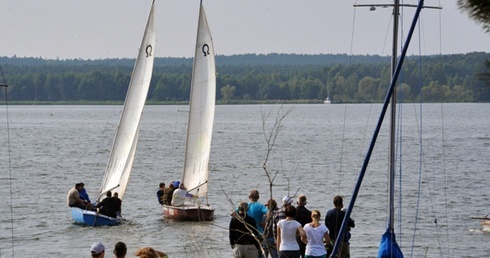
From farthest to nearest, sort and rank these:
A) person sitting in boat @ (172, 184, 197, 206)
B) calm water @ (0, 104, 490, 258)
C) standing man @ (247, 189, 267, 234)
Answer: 1. person sitting in boat @ (172, 184, 197, 206)
2. calm water @ (0, 104, 490, 258)
3. standing man @ (247, 189, 267, 234)

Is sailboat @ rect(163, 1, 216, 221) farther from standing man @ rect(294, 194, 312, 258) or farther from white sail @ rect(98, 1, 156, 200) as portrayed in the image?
standing man @ rect(294, 194, 312, 258)

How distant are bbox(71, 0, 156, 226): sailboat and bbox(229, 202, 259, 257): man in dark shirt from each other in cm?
1602

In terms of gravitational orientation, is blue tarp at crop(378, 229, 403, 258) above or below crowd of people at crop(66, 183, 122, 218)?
above

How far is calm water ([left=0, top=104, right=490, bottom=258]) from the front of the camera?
92.2 feet

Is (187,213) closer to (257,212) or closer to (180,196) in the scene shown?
(180,196)

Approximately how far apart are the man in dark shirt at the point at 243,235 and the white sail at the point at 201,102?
1751 centimetres

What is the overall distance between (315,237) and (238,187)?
102ft

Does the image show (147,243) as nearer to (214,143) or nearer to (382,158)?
(382,158)

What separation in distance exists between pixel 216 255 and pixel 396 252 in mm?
8780

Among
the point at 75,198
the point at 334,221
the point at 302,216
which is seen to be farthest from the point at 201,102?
the point at 334,221

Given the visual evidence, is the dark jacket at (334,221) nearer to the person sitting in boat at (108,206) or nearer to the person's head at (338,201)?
the person's head at (338,201)

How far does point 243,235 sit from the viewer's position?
15477 millimetres

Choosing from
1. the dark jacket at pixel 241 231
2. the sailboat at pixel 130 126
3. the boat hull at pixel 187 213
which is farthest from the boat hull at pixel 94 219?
the dark jacket at pixel 241 231

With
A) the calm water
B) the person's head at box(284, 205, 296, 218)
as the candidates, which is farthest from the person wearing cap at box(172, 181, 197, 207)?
the person's head at box(284, 205, 296, 218)
